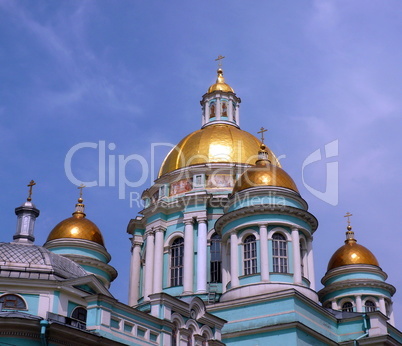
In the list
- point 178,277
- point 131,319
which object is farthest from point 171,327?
point 178,277

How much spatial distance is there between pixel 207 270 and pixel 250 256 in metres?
4.33

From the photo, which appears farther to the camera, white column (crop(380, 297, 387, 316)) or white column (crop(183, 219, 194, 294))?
white column (crop(380, 297, 387, 316))

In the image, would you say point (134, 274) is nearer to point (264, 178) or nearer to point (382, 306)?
point (264, 178)

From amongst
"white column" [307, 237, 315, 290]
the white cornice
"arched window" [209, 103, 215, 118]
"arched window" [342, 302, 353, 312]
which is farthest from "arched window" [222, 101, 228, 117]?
"arched window" [342, 302, 353, 312]

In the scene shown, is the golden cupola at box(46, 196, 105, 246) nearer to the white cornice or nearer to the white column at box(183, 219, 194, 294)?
the white column at box(183, 219, 194, 294)

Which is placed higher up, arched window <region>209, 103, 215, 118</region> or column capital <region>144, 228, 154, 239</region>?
arched window <region>209, 103, 215, 118</region>

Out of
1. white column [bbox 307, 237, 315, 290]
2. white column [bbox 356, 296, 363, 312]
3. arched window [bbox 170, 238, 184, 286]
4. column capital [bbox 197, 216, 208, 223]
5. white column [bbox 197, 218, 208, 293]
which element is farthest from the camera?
white column [bbox 356, 296, 363, 312]

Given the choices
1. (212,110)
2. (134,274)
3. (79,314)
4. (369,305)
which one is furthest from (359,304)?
(79,314)

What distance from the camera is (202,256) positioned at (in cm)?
3105

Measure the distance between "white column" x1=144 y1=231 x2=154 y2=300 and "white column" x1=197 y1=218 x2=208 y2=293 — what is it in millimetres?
2475

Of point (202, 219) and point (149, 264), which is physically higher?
point (202, 219)

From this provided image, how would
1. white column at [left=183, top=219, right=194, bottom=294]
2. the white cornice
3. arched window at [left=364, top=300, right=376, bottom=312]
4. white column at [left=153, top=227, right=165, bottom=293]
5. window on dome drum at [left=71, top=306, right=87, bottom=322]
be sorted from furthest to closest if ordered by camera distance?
arched window at [left=364, top=300, right=376, bottom=312] < white column at [left=153, top=227, right=165, bottom=293] < white column at [left=183, top=219, right=194, bottom=294] < the white cornice < window on dome drum at [left=71, top=306, right=87, bottom=322]

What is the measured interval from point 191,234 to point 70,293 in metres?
10.9

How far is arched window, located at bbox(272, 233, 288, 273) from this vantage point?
88.1 feet
